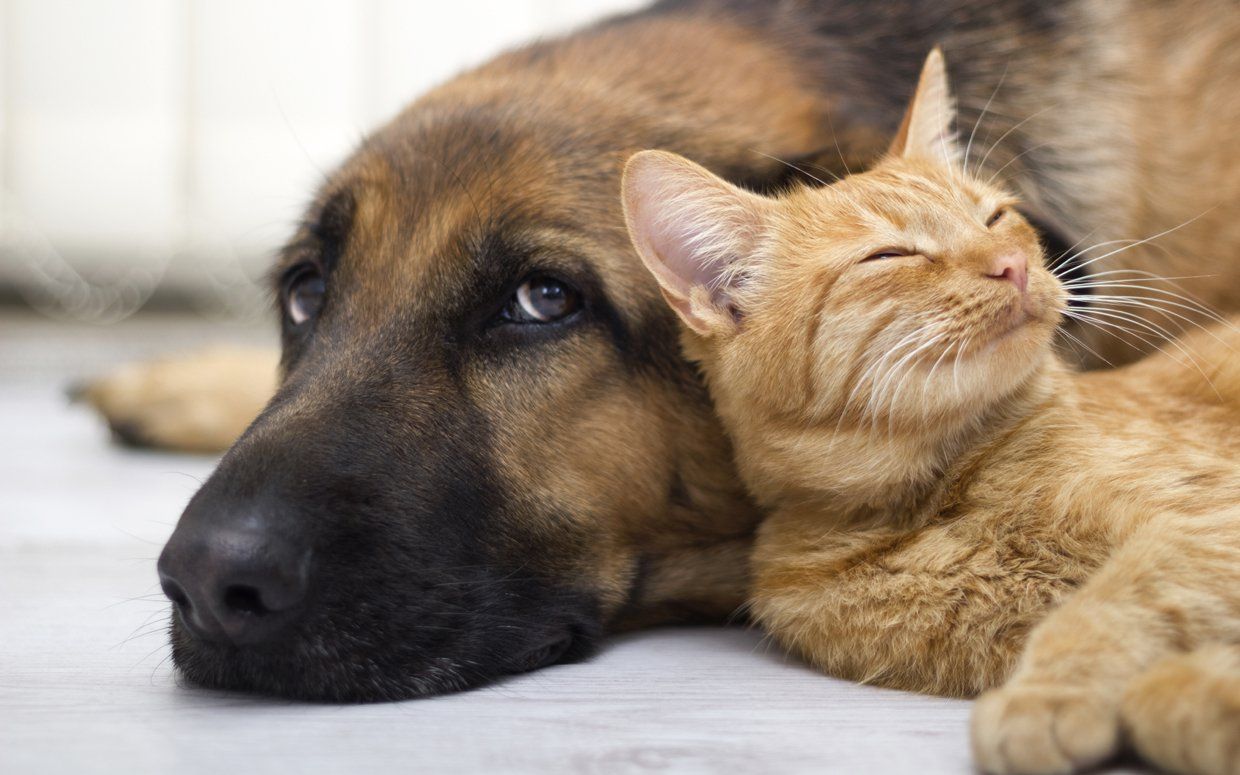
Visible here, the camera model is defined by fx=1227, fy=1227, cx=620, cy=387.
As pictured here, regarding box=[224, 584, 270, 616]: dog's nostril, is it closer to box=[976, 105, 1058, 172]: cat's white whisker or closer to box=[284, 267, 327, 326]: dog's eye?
box=[284, 267, 327, 326]: dog's eye

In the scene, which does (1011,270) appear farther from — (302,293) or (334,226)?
(302,293)

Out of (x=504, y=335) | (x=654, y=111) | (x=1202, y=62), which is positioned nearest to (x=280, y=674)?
(x=504, y=335)

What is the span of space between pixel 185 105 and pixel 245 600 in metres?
4.04

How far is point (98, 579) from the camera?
208 cm

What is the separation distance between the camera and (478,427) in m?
1.64

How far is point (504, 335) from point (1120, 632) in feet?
2.88

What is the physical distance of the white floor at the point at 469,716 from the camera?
121cm

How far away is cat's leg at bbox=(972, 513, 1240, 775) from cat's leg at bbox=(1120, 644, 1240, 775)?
0.10 feet

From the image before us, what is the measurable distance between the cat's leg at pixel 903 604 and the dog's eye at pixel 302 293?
84 cm

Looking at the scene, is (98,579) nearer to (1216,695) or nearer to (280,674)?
(280,674)

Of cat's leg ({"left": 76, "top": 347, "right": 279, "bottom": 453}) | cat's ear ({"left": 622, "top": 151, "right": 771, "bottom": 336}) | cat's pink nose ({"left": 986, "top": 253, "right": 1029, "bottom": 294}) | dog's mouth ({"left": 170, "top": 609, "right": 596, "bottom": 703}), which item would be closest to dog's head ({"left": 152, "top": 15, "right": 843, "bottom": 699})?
dog's mouth ({"left": 170, "top": 609, "right": 596, "bottom": 703})

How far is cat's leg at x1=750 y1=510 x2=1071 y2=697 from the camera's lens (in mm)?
1416

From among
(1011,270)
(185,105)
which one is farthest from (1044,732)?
(185,105)

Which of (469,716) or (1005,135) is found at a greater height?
(1005,135)
